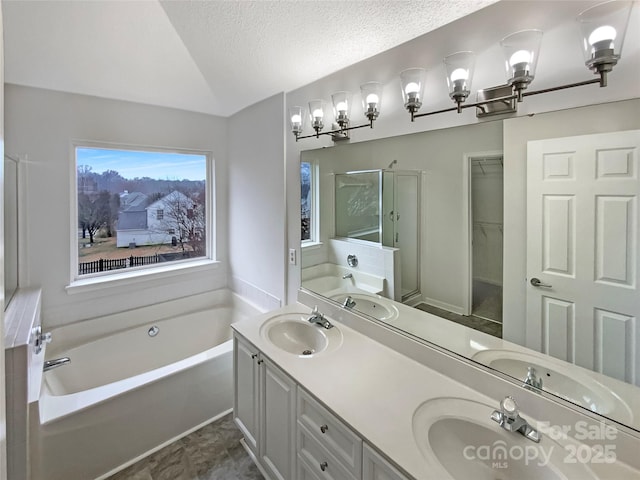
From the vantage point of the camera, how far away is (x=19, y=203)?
2.16 metres

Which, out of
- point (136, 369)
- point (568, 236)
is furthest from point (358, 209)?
point (136, 369)

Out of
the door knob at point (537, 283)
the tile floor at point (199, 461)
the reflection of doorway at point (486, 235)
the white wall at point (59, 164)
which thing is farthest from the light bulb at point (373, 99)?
the tile floor at point (199, 461)

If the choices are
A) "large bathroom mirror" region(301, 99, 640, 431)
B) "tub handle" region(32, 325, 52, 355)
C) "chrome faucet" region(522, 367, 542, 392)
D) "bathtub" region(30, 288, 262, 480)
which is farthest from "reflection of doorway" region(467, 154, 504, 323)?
"tub handle" region(32, 325, 52, 355)

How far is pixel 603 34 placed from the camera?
0.92m

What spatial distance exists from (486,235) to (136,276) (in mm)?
2762

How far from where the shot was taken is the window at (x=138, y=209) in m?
2.58

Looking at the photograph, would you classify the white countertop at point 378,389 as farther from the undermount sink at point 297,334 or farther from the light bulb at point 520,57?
the light bulb at point 520,57

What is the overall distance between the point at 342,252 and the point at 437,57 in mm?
1152

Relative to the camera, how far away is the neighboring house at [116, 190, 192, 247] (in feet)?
9.09

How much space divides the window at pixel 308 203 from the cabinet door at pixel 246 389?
0.84m

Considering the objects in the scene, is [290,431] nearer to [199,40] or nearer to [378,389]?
[378,389]

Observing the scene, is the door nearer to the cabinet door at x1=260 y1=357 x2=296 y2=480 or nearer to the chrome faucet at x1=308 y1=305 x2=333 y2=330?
the chrome faucet at x1=308 y1=305 x2=333 y2=330

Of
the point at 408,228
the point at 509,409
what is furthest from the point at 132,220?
the point at 509,409

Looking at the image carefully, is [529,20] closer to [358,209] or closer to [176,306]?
[358,209]
